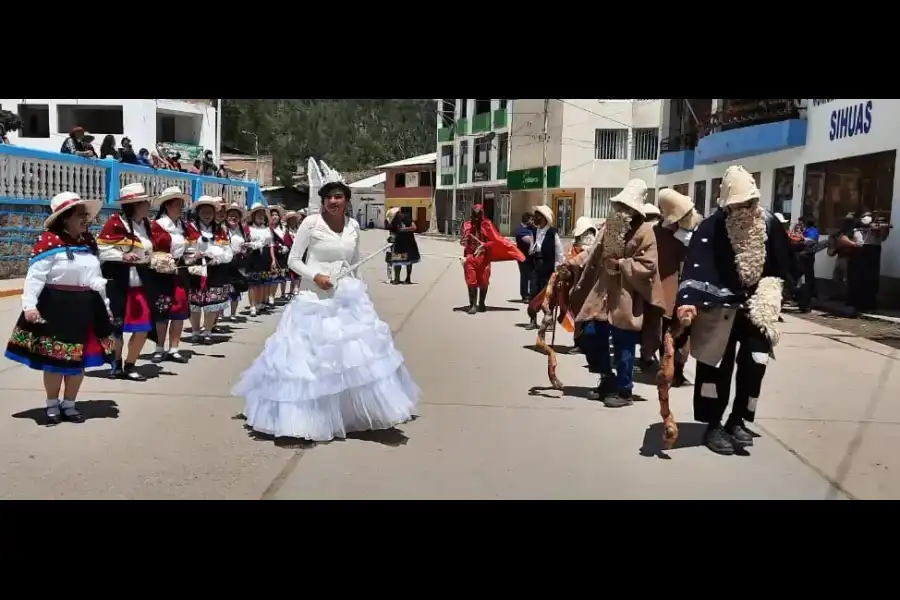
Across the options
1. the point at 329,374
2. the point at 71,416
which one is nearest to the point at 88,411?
the point at 71,416

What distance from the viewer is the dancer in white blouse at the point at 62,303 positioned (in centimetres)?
533

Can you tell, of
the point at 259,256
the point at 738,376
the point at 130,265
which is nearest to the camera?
the point at 738,376

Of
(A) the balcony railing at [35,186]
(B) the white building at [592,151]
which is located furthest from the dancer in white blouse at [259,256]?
(B) the white building at [592,151]

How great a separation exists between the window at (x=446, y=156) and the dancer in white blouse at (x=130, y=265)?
1722 inches

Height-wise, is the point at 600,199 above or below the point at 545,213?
above

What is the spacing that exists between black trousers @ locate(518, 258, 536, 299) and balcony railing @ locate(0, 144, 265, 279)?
25.9 ft

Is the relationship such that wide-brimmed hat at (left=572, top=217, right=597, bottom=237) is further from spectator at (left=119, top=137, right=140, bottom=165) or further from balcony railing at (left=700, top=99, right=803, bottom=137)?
spectator at (left=119, top=137, right=140, bottom=165)

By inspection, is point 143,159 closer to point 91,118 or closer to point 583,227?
point 583,227

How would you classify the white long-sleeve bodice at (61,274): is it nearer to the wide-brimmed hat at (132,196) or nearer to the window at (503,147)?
the wide-brimmed hat at (132,196)

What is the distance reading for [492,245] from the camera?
1227 cm

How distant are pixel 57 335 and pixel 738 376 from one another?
435 centimetres
